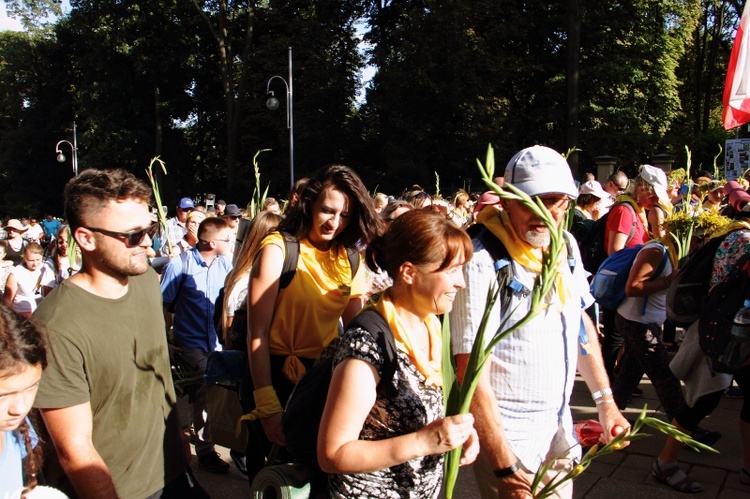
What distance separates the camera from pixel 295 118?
2848 centimetres

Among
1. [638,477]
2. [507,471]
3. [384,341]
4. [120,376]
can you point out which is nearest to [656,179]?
[638,477]

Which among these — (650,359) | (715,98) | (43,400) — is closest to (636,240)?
(650,359)

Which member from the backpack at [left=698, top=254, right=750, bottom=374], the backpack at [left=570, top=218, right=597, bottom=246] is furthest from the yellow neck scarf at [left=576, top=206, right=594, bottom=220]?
the backpack at [left=698, top=254, right=750, bottom=374]

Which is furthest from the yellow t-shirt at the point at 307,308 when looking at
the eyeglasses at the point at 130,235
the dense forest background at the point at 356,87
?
the dense forest background at the point at 356,87

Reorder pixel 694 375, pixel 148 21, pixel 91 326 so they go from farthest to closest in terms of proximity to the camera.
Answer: pixel 148 21 < pixel 694 375 < pixel 91 326

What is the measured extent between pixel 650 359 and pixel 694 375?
534 millimetres

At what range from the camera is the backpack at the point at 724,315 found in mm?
3330

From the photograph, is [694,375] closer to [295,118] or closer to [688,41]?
[295,118]

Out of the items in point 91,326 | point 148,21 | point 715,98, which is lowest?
point 91,326

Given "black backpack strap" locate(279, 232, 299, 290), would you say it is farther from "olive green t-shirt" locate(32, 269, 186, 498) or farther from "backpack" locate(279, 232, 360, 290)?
"olive green t-shirt" locate(32, 269, 186, 498)

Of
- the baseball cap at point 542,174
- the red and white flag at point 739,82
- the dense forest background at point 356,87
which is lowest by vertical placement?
the baseball cap at point 542,174

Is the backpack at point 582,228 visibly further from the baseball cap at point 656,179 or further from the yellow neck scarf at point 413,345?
the yellow neck scarf at point 413,345

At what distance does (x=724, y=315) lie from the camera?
338 cm

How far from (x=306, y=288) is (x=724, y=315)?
2.25m
